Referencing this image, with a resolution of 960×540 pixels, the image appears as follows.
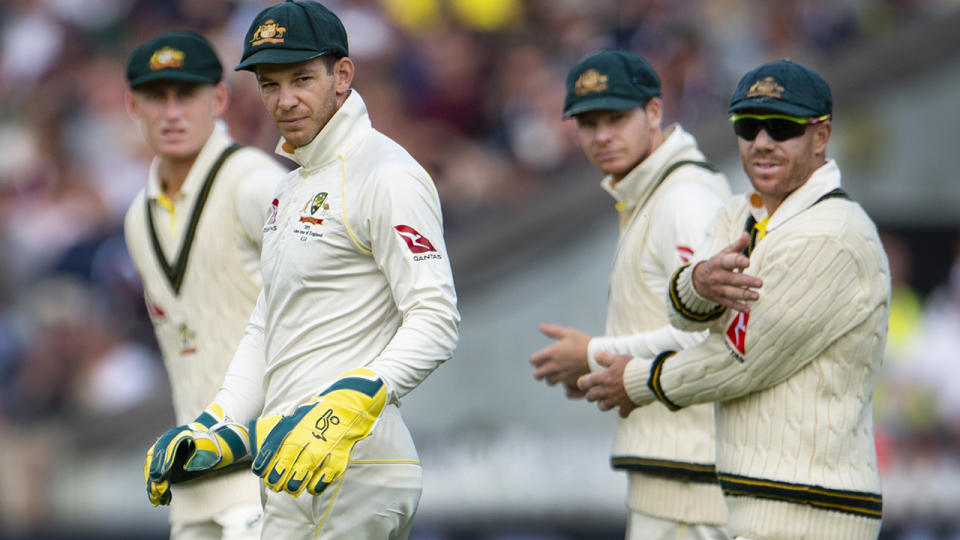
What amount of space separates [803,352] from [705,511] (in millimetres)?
1171

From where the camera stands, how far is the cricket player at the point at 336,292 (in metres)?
4.62

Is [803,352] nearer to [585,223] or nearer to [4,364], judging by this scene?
[585,223]

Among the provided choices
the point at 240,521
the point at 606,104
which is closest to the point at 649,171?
the point at 606,104

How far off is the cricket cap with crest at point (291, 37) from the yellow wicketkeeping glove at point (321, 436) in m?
1.05

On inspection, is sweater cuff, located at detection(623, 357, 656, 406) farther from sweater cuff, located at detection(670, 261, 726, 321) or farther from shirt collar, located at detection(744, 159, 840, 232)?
shirt collar, located at detection(744, 159, 840, 232)

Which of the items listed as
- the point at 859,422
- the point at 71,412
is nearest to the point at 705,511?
the point at 859,422

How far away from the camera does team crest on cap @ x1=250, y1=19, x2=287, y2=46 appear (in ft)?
15.6

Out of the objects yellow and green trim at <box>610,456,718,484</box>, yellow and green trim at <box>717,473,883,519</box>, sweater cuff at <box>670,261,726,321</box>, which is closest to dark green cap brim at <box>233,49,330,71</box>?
sweater cuff at <box>670,261,726,321</box>

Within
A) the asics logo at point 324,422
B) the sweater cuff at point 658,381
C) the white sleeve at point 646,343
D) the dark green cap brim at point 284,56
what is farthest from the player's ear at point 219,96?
the asics logo at point 324,422

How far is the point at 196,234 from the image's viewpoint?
19.9 ft

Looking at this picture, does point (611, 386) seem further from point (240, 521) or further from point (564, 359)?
point (240, 521)

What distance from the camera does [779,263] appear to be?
15.8 feet

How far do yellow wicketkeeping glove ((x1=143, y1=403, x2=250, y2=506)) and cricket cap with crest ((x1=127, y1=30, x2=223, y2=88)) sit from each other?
5.60 ft

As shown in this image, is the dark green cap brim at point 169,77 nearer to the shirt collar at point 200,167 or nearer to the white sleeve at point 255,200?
the shirt collar at point 200,167
